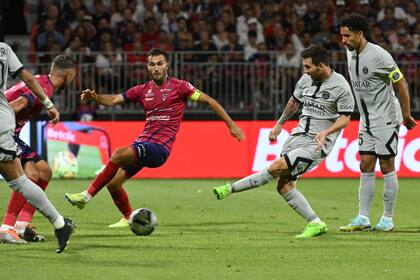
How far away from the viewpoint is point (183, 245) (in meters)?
10.4

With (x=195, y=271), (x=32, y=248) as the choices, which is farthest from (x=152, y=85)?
(x=195, y=271)

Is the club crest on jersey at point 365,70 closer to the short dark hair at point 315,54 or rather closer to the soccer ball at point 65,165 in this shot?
the short dark hair at point 315,54

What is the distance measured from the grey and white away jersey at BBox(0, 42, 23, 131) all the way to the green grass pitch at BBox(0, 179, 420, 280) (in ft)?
3.88

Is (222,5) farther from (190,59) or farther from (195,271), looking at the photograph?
(195,271)

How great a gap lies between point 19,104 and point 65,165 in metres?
10.0

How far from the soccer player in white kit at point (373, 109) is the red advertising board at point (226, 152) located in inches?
333

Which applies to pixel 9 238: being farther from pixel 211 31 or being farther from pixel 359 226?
pixel 211 31

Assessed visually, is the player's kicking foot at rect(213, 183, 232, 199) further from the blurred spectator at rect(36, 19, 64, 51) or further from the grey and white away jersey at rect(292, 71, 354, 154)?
the blurred spectator at rect(36, 19, 64, 51)

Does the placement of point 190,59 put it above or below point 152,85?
below

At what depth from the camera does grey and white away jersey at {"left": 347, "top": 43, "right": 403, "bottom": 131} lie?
11766 millimetres

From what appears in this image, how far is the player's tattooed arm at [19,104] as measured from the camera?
417 inches

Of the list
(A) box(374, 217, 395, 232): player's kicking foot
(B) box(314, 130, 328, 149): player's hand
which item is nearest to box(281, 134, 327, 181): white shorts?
(B) box(314, 130, 328, 149): player's hand

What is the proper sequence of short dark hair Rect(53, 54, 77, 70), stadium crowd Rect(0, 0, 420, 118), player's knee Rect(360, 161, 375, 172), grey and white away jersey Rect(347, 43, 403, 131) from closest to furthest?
short dark hair Rect(53, 54, 77, 70) < grey and white away jersey Rect(347, 43, 403, 131) < player's knee Rect(360, 161, 375, 172) < stadium crowd Rect(0, 0, 420, 118)

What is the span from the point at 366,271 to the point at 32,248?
10.8ft
